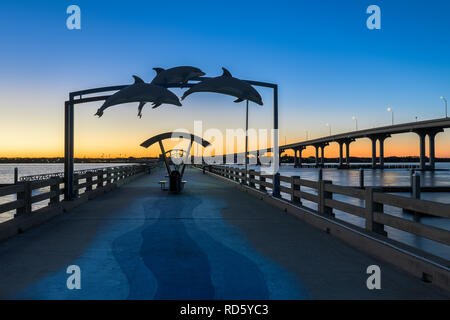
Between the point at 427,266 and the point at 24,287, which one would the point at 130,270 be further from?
the point at 427,266

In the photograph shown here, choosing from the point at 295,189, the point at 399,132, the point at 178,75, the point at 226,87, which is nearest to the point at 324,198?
the point at 295,189

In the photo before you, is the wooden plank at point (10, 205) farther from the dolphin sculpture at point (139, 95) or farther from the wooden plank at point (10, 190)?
the dolphin sculpture at point (139, 95)

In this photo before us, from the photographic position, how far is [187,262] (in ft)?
19.1

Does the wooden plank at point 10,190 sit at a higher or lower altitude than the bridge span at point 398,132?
lower

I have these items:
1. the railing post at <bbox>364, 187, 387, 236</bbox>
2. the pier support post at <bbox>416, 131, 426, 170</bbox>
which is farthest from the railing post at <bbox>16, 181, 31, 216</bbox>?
the pier support post at <bbox>416, 131, 426, 170</bbox>

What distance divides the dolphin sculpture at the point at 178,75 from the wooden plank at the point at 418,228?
990 cm

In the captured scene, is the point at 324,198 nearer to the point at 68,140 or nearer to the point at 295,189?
the point at 295,189

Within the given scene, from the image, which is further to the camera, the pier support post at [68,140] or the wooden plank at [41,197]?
the pier support post at [68,140]

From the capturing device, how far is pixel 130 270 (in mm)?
5387

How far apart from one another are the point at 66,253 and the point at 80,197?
7536 mm

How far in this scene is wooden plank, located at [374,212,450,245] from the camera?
495 centimetres

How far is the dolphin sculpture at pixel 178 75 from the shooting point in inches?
568

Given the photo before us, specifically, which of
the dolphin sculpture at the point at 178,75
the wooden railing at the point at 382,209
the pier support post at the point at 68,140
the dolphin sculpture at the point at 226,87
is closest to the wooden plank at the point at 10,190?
the pier support post at the point at 68,140

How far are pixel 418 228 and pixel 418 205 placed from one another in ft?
1.24
